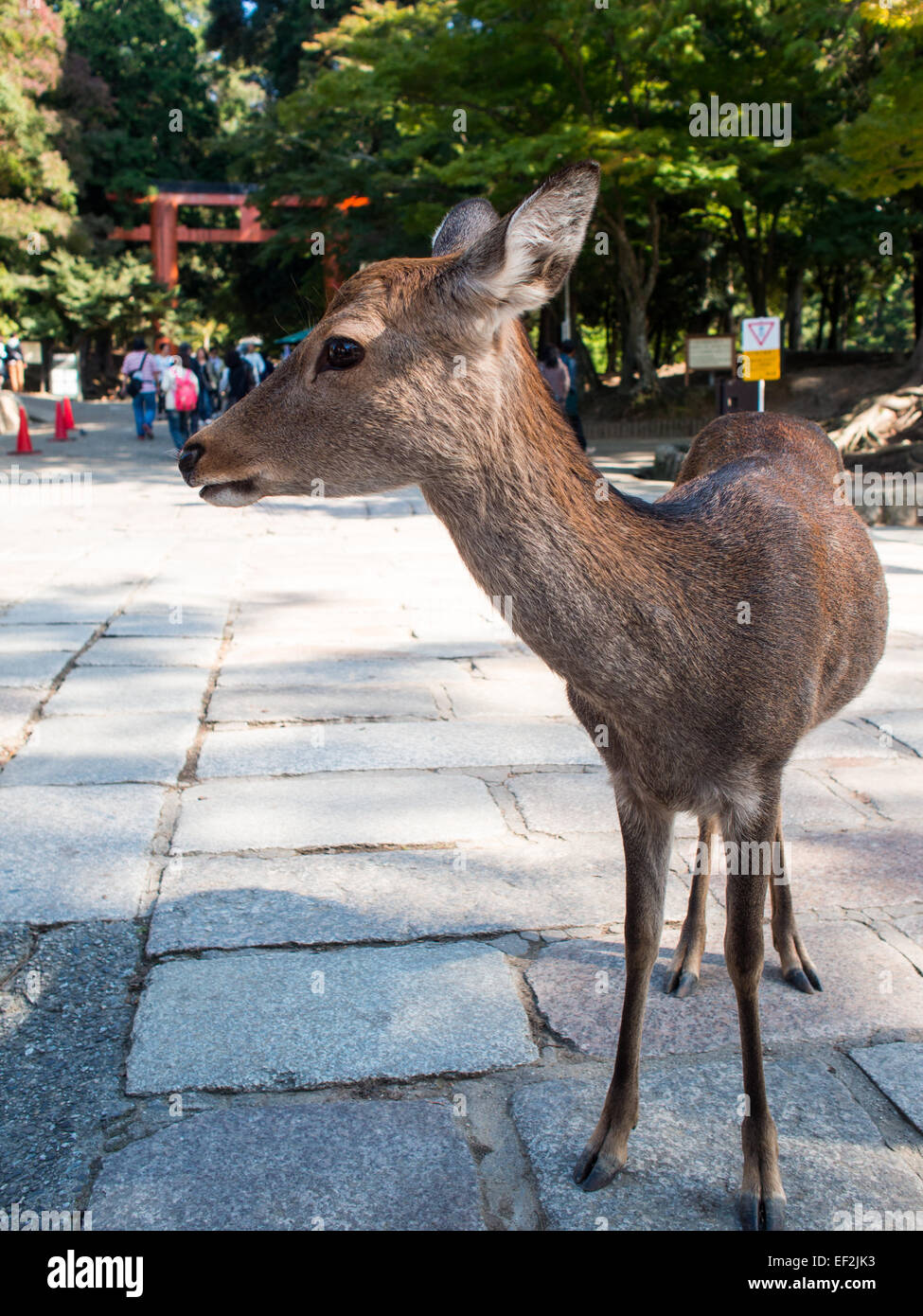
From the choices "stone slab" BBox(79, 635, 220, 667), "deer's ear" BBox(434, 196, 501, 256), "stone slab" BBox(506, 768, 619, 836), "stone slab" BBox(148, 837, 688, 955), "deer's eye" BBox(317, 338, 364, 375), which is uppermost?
"deer's ear" BBox(434, 196, 501, 256)

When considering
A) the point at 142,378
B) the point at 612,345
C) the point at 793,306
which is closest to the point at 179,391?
the point at 142,378

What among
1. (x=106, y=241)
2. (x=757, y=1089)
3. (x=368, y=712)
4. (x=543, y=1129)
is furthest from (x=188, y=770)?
(x=106, y=241)

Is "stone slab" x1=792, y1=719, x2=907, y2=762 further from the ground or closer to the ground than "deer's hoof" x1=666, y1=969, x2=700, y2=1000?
further from the ground

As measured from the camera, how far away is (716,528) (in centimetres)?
248

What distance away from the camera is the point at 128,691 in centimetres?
530

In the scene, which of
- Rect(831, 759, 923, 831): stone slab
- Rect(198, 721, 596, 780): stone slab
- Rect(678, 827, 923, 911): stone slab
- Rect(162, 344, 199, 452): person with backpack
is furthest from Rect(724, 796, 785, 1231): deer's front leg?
Rect(162, 344, 199, 452): person with backpack

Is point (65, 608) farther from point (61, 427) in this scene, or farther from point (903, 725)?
point (61, 427)

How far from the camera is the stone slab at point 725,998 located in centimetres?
271

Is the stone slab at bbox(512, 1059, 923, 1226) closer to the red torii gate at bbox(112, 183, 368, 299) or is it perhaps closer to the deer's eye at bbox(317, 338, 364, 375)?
the deer's eye at bbox(317, 338, 364, 375)

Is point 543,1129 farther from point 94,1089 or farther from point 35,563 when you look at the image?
point 35,563

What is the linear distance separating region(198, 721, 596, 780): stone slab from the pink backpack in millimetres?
12402

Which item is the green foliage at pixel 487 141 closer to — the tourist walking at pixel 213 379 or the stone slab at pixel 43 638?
the tourist walking at pixel 213 379

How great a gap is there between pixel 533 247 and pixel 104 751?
10.3 feet

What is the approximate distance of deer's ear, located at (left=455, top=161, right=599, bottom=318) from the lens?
1.98 m
